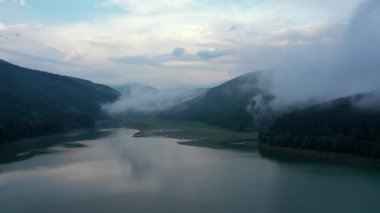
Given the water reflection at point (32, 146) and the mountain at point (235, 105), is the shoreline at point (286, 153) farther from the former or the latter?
the mountain at point (235, 105)

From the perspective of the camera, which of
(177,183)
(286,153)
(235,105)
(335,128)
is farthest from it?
(235,105)

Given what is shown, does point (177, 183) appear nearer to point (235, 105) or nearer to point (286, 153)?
point (286, 153)

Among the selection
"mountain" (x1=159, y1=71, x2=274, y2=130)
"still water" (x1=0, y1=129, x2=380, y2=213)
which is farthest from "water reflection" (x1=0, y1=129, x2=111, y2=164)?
"mountain" (x1=159, y1=71, x2=274, y2=130)

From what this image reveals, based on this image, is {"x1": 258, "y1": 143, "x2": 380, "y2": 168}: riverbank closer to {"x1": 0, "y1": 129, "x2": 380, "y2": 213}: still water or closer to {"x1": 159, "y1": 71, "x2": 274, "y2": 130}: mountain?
{"x1": 0, "y1": 129, "x2": 380, "y2": 213}: still water

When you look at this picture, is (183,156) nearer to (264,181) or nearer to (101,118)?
(264,181)

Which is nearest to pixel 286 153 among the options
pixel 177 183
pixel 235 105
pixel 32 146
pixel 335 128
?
pixel 335 128
